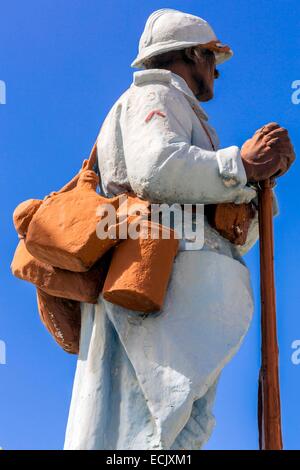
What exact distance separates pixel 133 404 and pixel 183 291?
0.69 m

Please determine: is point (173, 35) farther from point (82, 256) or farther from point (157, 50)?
point (82, 256)

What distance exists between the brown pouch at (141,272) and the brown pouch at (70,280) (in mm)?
152

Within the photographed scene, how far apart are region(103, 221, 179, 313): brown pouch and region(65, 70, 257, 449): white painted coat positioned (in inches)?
5.3

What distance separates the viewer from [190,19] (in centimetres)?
673

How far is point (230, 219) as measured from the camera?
621 centimetres

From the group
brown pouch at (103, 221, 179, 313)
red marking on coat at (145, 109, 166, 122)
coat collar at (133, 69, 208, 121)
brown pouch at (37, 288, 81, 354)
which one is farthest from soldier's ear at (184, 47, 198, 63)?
brown pouch at (37, 288, 81, 354)

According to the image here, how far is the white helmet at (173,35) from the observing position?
667 centimetres

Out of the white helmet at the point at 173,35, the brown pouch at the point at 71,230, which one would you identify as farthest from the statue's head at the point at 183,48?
the brown pouch at the point at 71,230

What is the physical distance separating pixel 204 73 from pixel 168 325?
74.4 inches

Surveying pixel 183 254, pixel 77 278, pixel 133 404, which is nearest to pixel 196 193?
pixel 183 254

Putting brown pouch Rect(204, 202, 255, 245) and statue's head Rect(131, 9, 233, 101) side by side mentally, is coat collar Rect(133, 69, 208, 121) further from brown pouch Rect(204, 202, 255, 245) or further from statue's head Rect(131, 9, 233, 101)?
brown pouch Rect(204, 202, 255, 245)

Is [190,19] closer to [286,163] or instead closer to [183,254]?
[286,163]

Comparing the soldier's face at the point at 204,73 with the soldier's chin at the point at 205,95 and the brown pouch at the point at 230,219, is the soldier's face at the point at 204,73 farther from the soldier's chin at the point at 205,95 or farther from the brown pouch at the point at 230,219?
the brown pouch at the point at 230,219

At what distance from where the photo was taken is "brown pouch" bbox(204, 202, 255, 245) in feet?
20.2
